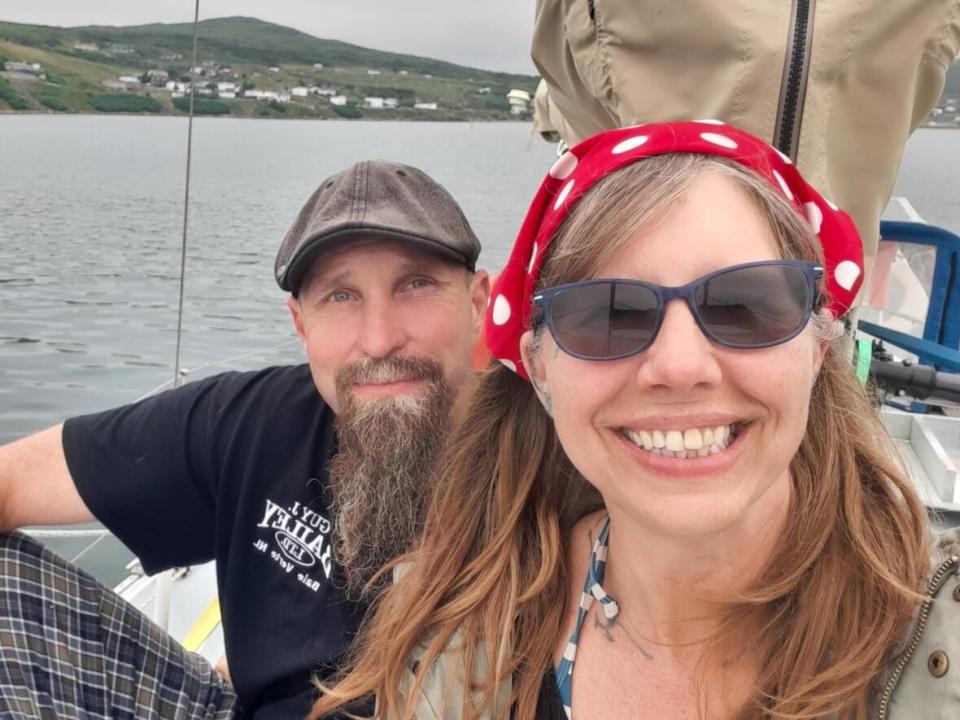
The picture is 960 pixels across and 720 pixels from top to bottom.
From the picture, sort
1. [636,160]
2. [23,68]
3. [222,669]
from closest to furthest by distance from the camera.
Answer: [636,160]
[222,669]
[23,68]

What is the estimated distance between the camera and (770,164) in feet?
4.27

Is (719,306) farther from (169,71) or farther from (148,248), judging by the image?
(148,248)

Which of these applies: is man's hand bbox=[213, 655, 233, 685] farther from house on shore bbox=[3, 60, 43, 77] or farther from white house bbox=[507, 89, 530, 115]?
house on shore bbox=[3, 60, 43, 77]

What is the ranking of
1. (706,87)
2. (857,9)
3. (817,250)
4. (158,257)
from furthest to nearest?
(158,257) → (706,87) → (857,9) → (817,250)

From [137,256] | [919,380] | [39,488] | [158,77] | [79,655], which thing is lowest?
[137,256]

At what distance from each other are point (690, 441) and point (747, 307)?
7.9 inches

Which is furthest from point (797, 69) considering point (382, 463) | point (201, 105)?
point (201, 105)

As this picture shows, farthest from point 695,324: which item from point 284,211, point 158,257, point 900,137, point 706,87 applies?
point 284,211

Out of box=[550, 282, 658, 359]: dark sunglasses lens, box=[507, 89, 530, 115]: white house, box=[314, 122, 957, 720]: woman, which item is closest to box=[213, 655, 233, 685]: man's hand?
box=[314, 122, 957, 720]: woman

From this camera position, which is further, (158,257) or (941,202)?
(941,202)

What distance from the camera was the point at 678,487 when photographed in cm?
122

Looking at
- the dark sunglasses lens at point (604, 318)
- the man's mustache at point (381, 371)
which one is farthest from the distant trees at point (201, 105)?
the dark sunglasses lens at point (604, 318)

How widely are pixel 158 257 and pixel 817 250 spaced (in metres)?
14.8

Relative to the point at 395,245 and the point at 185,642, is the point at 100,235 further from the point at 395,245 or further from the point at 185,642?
the point at 395,245
